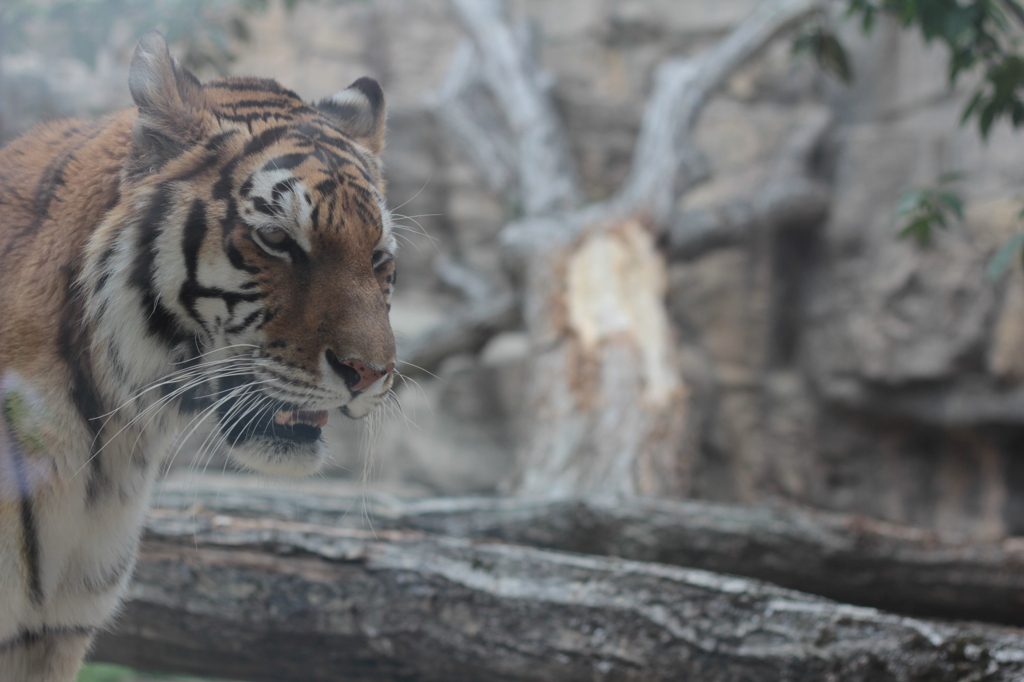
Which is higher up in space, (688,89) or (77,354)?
(688,89)

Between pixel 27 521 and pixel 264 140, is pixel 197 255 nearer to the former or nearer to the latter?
pixel 264 140

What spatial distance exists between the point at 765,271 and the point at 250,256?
5.03m

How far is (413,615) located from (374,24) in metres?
5.83

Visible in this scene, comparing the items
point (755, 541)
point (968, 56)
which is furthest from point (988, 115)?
point (755, 541)

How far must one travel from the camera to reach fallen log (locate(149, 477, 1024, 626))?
2.26 meters

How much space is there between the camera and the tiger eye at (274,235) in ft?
4.06

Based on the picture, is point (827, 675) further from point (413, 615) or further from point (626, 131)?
point (626, 131)

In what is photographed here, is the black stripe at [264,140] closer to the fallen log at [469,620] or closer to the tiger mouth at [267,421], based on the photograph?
the tiger mouth at [267,421]

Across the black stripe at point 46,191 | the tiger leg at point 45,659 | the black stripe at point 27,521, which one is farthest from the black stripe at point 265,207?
the tiger leg at point 45,659

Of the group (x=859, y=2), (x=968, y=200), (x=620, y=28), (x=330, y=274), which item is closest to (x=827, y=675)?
(x=330, y=274)

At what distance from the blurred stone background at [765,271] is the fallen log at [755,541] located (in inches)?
56.9

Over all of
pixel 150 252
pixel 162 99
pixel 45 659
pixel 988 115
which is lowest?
pixel 45 659

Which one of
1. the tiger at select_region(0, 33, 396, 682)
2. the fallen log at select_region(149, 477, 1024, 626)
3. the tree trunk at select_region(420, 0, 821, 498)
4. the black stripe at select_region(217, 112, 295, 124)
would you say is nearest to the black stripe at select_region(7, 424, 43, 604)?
the tiger at select_region(0, 33, 396, 682)

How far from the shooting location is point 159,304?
4.18 feet
